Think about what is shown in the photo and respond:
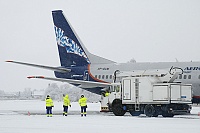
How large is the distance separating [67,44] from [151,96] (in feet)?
51.0

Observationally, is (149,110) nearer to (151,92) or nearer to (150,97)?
(150,97)

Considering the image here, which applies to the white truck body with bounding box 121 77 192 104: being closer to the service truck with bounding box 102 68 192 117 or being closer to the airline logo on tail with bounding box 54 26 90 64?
the service truck with bounding box 102 68 192 117

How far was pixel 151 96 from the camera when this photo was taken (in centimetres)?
2795

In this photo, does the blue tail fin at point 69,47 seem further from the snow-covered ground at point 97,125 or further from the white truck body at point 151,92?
the snow-covered ground at point 97,125

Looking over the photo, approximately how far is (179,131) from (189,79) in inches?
613

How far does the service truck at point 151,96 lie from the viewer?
27322mm

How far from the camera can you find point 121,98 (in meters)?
29.7

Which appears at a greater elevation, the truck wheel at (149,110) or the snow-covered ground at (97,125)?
the truck wheel at (149,110)

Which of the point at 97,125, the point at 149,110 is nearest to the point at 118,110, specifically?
the point at 149,110

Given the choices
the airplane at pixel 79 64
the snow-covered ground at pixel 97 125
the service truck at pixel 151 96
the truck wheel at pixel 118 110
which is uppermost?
the airplane at pixel 79 64

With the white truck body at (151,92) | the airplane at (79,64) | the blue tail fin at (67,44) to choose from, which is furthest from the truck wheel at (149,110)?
the blue tail fin at (67,44)

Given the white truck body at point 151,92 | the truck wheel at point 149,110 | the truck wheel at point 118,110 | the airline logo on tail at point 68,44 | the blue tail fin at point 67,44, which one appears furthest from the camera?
the airline logo on tail at point 68,44

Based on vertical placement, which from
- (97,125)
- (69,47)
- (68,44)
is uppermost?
(68,44)

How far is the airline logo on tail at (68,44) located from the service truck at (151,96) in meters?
11.4
